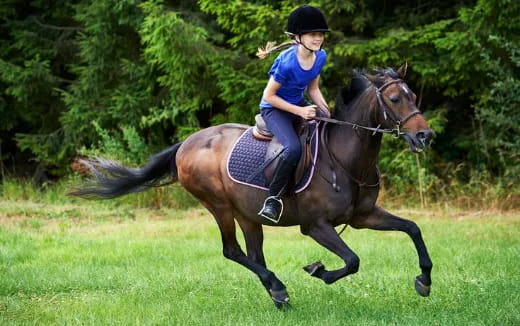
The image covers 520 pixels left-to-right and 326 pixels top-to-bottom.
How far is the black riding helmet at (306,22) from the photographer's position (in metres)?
6.53

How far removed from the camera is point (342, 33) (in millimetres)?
15867

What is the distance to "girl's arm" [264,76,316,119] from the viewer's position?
674cm

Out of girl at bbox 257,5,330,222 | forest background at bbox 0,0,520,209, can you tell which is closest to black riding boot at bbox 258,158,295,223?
girl at bbox 257,5,330,222

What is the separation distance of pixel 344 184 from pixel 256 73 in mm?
Result: 9555

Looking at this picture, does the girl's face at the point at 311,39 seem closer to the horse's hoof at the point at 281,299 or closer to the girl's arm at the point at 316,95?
the girl's arm at the point at 316,95

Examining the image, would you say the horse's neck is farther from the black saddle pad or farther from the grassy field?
the grassy field

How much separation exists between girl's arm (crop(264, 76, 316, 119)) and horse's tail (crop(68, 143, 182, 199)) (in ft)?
6.34

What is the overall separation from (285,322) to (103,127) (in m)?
13.5

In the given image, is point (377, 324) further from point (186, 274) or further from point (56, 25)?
point (56, 25)

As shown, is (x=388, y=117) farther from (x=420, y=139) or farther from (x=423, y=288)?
(x=423, y=288)

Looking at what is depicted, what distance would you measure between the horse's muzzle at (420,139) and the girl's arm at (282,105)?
0.98m

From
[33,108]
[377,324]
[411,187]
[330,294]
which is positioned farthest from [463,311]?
[33,108]

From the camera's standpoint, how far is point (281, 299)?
7.10 m

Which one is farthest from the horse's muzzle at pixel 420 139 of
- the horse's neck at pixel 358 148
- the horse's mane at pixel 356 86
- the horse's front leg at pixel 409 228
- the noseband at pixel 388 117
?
the horse's front leg at pixel 409 228
